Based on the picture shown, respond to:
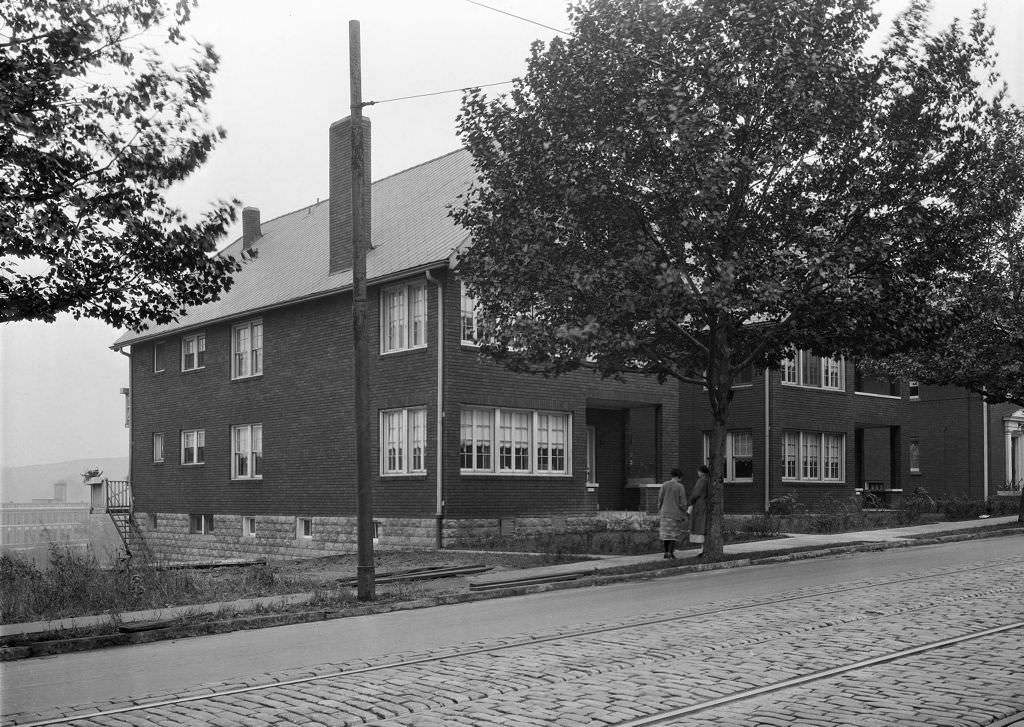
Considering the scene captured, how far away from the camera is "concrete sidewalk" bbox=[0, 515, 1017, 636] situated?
12984 millimetres

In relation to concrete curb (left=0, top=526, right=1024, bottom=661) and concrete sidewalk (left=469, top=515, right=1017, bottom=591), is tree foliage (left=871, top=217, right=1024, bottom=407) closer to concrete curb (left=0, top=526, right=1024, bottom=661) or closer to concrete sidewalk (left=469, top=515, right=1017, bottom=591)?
concrete sidewalk (left=469, top=515, right=1017, bottom=591)

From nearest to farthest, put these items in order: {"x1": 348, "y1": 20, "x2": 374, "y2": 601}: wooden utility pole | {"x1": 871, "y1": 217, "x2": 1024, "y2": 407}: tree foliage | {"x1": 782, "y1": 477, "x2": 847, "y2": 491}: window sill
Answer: {"x1": 348, "y1": 20, "x2": 374, "y2": 601}: wooden utility pole
{"x1": 871, "y1": 217, "x2": 1024, "y2": 407}: tree foliage
{"x1": 782, "y1": 477, "x2": 847, "y2": 491}: window sill

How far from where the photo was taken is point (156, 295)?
50.0ft

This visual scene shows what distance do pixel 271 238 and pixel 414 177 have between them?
24.0 feet

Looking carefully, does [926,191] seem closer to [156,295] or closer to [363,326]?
[363,326]

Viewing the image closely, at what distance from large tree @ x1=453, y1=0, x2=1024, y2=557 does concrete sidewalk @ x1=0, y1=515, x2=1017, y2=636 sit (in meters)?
2.12

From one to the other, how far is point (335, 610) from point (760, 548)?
439 inches

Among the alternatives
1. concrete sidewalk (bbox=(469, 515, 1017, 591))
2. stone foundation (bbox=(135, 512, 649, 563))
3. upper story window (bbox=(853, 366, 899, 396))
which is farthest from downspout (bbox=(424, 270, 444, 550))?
upper story window (bbox=(853, 366, 899, 396))

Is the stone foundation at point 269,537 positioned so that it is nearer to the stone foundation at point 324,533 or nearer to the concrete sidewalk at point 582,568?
the stone foundation at point 324,533

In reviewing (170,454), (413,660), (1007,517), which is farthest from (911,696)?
(170,454)

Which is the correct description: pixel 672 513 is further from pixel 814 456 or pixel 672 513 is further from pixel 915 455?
pixel 915 455

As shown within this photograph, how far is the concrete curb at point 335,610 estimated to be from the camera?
38.4ft

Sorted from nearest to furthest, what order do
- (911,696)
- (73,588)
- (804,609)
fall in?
(911,696), (804,609), (73,588)

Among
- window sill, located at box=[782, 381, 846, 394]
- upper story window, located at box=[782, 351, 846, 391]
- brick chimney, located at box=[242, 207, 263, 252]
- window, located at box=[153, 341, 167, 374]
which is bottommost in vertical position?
window sill, located at box=[782, 381, 846, 394]
